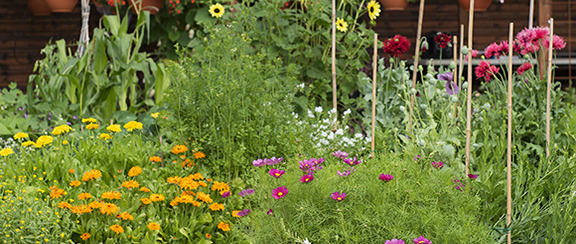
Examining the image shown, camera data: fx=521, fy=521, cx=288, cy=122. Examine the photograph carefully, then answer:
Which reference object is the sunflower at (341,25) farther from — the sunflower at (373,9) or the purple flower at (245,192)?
the purple flower at (245,192)

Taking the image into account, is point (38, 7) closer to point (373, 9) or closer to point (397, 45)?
point (373, 9)

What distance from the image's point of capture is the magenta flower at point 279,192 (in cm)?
159

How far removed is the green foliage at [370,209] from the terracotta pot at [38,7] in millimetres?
4014

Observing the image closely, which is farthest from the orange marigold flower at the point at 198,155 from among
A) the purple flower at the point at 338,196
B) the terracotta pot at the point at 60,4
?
the terracotta pot at the point at 60,4

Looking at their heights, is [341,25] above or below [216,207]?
above

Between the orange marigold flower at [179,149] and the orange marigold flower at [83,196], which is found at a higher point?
the orange marigold flower at [179,149]

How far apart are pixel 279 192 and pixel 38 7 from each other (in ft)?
14.0

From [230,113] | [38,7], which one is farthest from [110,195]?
[38,7]

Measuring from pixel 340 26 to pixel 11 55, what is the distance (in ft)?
12.4

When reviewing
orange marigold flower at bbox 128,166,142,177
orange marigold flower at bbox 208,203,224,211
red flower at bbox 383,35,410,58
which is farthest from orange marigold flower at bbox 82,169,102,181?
red flower at bbox 383,35,410,58

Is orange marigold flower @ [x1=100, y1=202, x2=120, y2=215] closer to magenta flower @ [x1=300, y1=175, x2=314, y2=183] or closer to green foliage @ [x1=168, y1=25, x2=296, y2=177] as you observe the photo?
green foliage @ [x1=168, y1=25, x2=296, y2=177]

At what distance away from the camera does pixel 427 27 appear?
576 centimetres

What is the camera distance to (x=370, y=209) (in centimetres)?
165

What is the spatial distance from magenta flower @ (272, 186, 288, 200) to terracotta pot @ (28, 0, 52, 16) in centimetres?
411
